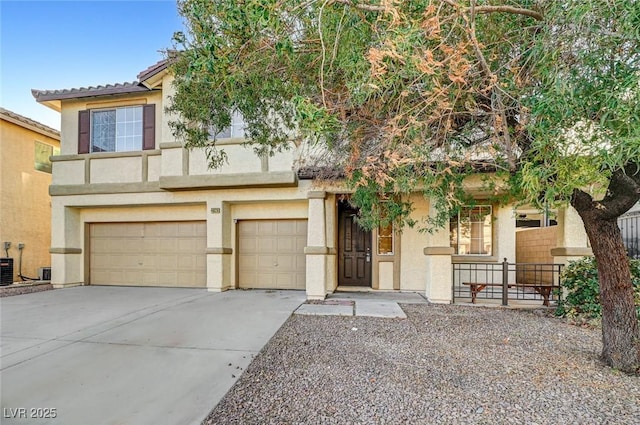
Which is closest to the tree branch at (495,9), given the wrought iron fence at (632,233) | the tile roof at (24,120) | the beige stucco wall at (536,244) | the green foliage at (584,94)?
the green foliage at (584,94)

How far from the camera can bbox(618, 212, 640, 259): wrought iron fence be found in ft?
27.0

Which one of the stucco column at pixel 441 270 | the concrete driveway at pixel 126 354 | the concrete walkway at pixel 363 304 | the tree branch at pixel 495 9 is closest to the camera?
the tree branch at pixel 495 9

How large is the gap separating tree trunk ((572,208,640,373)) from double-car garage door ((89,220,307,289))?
692 centimetres

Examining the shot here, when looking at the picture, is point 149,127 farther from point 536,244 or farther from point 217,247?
point 536,244

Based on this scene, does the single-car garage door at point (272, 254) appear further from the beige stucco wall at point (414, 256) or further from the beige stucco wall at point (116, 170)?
the beige stucco wall at point (116, 170)

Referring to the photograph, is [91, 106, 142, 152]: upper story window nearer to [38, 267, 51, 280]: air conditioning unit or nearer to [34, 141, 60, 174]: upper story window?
[34, 141, 60, 174]: upper story window

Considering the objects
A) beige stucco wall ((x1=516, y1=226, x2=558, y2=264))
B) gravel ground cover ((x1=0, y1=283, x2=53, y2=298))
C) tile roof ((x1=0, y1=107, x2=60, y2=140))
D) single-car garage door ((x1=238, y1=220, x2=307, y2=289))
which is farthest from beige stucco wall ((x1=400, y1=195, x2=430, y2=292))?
tile roof ((x1=0, y1=107, x2=60, y2=140))

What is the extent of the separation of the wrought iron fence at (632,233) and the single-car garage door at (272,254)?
27.7ft

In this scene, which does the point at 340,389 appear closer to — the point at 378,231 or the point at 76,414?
the point at 76,414

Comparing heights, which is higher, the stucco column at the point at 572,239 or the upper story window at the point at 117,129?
the upper story window at the point at 117,129

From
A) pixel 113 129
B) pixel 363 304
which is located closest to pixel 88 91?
pixel 113 129

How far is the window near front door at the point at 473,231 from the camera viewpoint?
10031 mm

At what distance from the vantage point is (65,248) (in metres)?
10.5

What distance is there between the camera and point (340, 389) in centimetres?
364
